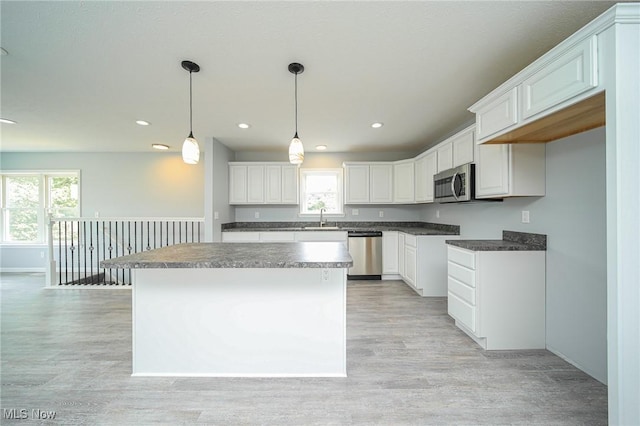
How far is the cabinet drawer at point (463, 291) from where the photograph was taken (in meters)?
2.45

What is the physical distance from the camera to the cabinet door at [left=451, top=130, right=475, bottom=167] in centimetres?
300

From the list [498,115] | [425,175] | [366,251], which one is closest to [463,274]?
[498,115]

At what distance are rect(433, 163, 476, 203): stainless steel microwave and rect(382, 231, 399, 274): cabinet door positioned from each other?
51.1 inches

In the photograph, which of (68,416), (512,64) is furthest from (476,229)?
(68,416)

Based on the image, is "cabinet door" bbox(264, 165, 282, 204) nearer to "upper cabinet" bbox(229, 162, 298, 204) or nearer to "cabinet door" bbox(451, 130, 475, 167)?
"upper cabinet" bbox(229, 162, 298, 204)

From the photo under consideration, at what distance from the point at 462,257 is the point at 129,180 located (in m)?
6.32

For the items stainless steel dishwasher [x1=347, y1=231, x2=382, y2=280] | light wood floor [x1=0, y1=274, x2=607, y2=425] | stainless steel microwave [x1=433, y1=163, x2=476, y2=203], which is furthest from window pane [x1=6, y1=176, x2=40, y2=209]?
stainless steel microwave [x1=433, y1=163, x2=476, y2=203]

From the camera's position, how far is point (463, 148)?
3.16m

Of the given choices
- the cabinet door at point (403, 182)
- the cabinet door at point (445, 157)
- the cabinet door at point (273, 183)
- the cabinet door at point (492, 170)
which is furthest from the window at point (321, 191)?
the cabinet door at point (492, 170)

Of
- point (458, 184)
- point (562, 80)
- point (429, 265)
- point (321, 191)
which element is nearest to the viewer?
point (562, 80)

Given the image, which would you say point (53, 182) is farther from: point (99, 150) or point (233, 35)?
point (233, 35)

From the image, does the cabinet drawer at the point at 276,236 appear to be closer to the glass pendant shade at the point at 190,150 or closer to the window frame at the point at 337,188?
the window frame at the point at 337,188

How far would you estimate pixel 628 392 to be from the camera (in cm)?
121

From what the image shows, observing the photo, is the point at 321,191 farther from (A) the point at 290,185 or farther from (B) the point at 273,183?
(B) the point at 273,183
